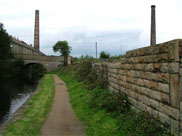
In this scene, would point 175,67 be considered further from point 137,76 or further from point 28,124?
point 28,124

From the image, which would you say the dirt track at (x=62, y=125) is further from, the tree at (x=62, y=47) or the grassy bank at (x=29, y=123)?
the tree at (x=62, y=47)

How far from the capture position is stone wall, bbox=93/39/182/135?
158 inches

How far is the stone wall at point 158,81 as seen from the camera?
13.2ft

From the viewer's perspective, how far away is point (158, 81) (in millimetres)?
4809

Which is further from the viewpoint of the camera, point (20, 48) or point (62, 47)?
point (62, 47)

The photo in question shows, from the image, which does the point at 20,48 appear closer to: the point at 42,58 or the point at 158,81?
the point at 42,58

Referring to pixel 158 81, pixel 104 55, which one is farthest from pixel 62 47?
pixel 158 81

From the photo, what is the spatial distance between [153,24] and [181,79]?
1746 centimetres

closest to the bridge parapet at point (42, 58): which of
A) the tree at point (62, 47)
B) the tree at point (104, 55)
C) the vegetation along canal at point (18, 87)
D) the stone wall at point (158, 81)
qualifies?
the vegetation along canal at point (18, 87)

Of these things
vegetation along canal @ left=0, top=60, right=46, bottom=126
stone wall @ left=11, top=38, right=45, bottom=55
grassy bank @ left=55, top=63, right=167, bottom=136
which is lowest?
vegetation along canal @ left=0, top=60, right=46, bottom=126

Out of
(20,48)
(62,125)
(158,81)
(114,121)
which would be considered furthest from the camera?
(20,48)

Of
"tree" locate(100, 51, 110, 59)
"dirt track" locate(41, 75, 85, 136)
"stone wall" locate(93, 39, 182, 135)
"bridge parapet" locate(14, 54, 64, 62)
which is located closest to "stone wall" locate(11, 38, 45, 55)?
"bridge parapet" locate(14, 54, 64, 62)

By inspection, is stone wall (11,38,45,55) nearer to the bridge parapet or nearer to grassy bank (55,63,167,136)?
the bridge parapet

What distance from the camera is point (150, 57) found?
5.25 meters
